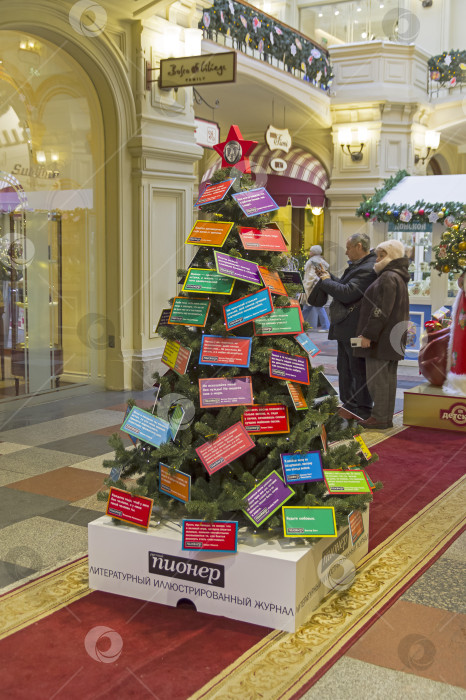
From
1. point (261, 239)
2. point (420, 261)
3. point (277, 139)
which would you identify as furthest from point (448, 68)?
point (261, 239)


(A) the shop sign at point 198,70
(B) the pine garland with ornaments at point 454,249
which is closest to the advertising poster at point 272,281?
(B) the pine garland with ornaments at point 454,249

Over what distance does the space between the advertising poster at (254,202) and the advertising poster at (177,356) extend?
64 centimetres

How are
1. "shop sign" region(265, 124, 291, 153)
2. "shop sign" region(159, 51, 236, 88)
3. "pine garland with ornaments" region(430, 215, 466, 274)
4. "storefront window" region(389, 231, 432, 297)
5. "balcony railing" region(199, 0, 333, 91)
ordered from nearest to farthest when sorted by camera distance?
"pine garland with ornaments" region(430, 215, 466, 274) → "shop sign" region(159, 51, 236, 88) → "storefront window" region(389, 231, 432, 297) → "balcony railing" region(199, 0, 333, 91) → "shop sign" region(265, 124, 291, 153)

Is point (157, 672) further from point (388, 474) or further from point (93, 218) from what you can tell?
point (93, 218)

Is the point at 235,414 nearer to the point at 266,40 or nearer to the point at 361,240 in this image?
the point at 361,240

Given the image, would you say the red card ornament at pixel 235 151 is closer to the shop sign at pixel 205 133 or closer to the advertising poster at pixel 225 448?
the advertising poster at pixel 225 448

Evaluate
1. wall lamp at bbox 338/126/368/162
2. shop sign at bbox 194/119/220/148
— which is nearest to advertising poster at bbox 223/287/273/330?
shop sign at bbox 194/119/220/148

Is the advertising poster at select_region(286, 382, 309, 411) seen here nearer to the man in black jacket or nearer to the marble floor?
the marble floor

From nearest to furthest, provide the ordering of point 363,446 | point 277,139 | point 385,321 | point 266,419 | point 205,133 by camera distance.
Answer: point 266,419 → point 363,446 → point 385,321 → point 205,133 → point 277,139

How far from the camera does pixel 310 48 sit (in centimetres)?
1372

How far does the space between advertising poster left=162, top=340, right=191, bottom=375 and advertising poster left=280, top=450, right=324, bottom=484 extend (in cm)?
57

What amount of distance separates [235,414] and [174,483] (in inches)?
15.3

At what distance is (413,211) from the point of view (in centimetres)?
966

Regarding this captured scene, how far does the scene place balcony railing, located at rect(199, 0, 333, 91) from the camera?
11289mm
